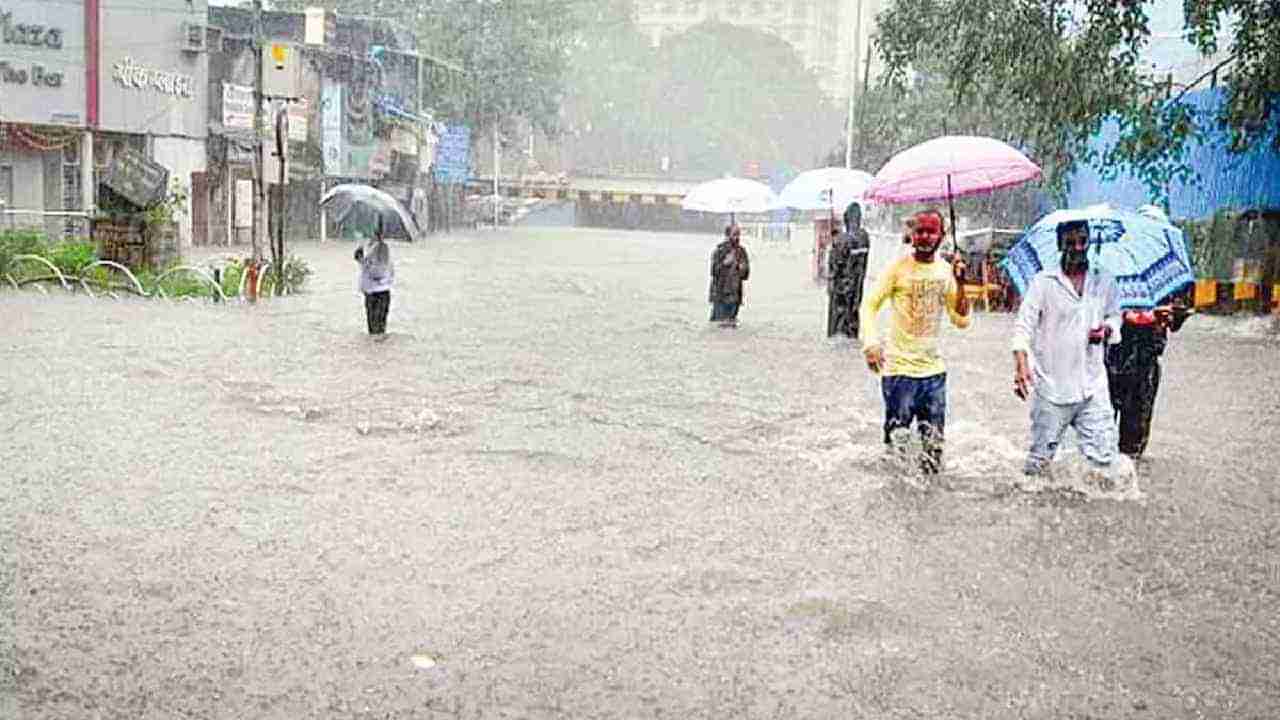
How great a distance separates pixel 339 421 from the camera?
33.1ft

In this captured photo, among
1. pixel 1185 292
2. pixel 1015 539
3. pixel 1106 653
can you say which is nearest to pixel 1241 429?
pixel 1185 292

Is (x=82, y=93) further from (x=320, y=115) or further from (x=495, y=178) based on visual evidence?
(x=495, y=178)

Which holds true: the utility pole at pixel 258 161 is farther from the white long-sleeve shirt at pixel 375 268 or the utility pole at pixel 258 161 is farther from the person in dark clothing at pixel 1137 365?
the person in dark clothing at pixel 1137 365

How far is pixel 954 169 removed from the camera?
392 inches

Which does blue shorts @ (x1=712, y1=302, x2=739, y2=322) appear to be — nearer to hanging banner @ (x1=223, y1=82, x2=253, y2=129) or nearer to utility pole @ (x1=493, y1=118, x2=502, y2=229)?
hanging banner @ (x1=223, y1=82, x2=253, y2=129)

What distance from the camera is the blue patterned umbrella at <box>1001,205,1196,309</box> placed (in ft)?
25.1

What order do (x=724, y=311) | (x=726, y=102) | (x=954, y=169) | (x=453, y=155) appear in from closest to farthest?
(x=954, y=169) → (x=724, y=311) → (x=453, y=155) → (x=726, y=102)

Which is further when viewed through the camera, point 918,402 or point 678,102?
point 678,102

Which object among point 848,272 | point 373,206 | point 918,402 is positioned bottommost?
point 918,402

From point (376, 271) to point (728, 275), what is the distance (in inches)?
197

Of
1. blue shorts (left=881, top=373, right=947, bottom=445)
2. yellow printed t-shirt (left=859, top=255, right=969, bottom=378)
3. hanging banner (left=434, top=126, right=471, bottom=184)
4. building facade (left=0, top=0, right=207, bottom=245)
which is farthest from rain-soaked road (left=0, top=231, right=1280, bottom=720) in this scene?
hanging banner (left=434, top=126, right=471, bottom=184)

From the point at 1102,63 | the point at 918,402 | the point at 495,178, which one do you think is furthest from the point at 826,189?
the point at 495,178

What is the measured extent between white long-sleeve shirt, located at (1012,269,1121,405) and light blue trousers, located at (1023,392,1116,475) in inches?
2.6

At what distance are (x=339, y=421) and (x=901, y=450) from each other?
14.0ft
